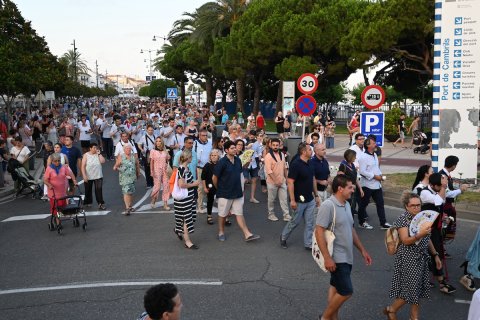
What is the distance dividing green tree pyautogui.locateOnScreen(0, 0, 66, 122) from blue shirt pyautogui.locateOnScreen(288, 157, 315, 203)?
2041 cm

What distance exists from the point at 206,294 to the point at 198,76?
57322mm

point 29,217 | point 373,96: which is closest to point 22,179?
point 29,217

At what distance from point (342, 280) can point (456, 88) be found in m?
9.29

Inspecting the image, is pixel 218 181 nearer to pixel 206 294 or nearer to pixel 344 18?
pixel 206 294

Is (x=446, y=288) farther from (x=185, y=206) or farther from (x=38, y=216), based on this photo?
(x=38, y=216)

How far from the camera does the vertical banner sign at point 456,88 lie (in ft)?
40.8

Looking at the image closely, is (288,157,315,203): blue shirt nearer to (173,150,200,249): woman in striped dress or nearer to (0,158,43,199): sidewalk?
(173,150,200,249): woman in striped dress

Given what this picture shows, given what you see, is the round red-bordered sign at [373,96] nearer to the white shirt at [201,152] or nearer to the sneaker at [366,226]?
the sneaker at [366,226]

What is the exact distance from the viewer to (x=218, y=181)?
28.0 feet

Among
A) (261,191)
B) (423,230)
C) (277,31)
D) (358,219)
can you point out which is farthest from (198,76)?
(423,230)

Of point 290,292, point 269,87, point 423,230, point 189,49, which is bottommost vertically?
point 290,292

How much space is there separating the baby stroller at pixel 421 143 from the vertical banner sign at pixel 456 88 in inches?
296

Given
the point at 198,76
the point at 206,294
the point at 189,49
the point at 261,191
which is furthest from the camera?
the point at 198,76

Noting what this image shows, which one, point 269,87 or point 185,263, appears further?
point 269,87
